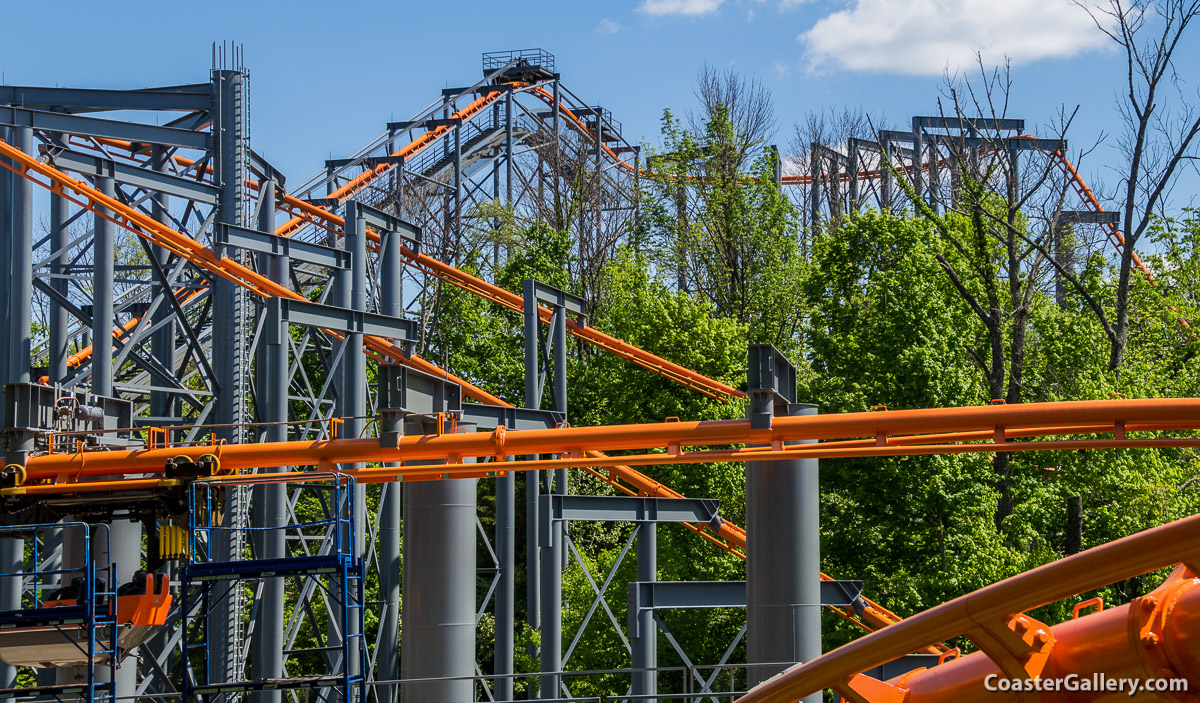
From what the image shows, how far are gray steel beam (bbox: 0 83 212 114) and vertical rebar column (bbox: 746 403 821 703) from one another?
10977mm

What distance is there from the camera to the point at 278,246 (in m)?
16.8

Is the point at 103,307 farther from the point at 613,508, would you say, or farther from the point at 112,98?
the point at 613,508

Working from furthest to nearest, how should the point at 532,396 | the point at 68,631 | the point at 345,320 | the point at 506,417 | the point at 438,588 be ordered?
the point at 532,396
the point at 345,320
the point at 506,417
the point at 438,588
the point at 68,631

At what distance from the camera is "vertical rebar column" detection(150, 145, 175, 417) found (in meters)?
18.8

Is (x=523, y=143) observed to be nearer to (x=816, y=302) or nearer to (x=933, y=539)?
(x=816, y=302)

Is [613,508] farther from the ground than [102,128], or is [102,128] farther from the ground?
[102,128]

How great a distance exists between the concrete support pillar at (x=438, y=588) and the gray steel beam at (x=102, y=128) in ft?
25.1

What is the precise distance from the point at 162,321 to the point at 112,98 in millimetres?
3732

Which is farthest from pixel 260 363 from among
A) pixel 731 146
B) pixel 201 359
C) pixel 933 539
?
pixel 731 146

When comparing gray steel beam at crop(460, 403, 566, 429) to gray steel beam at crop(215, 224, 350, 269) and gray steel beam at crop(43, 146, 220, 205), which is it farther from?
gray steel beam at crop(43, 146, 220, 205)

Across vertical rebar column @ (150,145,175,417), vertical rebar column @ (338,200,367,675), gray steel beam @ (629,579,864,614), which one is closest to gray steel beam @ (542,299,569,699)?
gray steel beam @ (629,579,864,614)

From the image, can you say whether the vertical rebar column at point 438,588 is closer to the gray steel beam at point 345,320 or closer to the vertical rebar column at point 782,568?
the gray steel beam at point 345,320

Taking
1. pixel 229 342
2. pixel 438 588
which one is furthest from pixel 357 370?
pixel 438 588

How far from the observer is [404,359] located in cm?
1653
